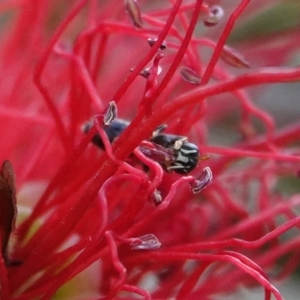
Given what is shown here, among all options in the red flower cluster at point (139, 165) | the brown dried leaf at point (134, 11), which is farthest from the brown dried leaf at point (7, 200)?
the brown dried leaf at point (134, 11)

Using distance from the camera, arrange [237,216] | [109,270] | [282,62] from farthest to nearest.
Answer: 1. [282,62]
2. [237,216]
3. [109,270]

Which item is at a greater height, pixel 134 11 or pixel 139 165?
pixel 134 11

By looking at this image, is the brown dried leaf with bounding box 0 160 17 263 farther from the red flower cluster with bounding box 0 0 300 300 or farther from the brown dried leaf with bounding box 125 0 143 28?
the brown dried leaf with bounding box 125 0 143 28

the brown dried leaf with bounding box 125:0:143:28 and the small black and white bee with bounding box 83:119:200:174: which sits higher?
the brown dried leaf with bounding box 125:0:143:28

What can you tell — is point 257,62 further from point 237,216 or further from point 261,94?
point 237,216

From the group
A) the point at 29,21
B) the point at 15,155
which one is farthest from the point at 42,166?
the point at 29,21

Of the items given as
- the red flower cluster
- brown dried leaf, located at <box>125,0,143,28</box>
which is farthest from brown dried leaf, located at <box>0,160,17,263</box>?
brown dried leaf, located at <box>125,0,143,28</box>

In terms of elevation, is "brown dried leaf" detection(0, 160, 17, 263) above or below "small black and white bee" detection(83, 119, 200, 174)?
below

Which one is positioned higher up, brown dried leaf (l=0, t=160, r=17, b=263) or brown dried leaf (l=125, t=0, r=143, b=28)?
brown dried leaf (l=125, t=0, r=143, b=28)
